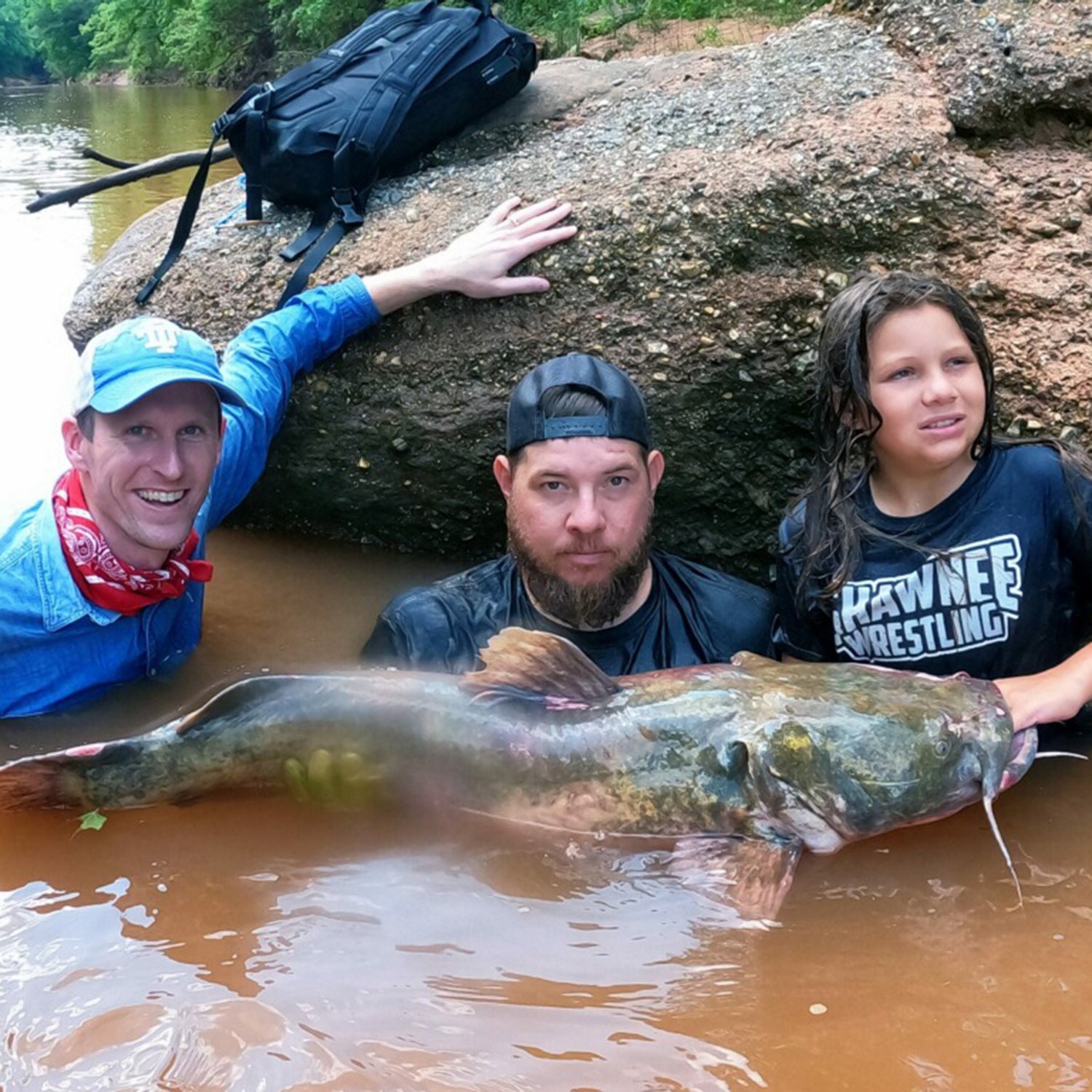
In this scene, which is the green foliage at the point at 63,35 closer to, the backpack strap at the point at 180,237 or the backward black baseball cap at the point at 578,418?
the backpack strap at the point at 180,237

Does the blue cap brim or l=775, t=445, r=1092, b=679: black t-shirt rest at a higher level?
the blue cap brim

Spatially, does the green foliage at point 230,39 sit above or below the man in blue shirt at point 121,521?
above

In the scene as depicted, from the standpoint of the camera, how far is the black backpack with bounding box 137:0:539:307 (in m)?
4.30

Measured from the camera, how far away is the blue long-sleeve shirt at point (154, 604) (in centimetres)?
340

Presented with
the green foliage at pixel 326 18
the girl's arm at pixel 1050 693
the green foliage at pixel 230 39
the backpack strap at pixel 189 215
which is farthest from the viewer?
the green foliage at pixel 230 39

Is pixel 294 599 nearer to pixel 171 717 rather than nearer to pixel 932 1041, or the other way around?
pixel 171 717

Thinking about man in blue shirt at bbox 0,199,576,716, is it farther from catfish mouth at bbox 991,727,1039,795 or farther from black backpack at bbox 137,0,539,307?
catfish mouth at bbox 991,727,1039,795

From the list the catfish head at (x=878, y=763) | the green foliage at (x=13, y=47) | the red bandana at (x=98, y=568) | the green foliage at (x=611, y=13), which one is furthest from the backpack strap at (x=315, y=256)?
the green foliage at (x=13, y=47)

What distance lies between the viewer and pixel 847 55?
13.8 feet

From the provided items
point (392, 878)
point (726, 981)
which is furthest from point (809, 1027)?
point (392, 878)

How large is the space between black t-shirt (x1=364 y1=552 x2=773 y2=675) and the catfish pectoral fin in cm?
77

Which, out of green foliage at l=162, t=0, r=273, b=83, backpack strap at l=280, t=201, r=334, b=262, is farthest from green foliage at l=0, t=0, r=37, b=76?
backpack strap at l=280, t=201, r=334, b=262

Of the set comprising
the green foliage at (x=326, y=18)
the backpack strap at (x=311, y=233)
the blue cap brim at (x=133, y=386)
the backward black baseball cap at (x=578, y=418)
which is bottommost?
the backward black baseball cap at (x=578, y=418)

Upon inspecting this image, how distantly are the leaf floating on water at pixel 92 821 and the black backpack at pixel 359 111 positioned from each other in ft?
6.87
